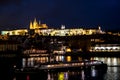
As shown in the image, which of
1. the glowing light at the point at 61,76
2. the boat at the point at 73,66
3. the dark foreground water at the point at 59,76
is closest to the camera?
the dark foreground water at the point at 59,76

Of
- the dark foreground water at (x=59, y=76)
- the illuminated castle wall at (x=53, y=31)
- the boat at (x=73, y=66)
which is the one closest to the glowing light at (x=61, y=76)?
the dark foreground water at (x=59, y=76)

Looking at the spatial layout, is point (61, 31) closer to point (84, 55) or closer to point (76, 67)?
point (84, 55)

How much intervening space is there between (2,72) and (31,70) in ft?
10.5

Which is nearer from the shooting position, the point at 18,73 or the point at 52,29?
the point at 18,73

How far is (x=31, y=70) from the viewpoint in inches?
1204

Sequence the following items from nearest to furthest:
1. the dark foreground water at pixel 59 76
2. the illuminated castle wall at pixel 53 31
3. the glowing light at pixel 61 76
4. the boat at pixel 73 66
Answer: the dark foreground water at pixel 59 76 → the glowing light at pixel 61 76 → the boat at pixel 73 66 → the illuminated castle wall at pixel 53 31

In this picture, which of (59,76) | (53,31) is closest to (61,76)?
(59,76)

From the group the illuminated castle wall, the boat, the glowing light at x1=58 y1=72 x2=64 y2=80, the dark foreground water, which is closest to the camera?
the dark foreground water

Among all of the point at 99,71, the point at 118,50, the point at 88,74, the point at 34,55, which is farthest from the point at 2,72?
the point at 118,50

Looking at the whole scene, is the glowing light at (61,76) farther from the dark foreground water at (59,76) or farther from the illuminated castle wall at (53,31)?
the illuminated castle wall at (53,31)

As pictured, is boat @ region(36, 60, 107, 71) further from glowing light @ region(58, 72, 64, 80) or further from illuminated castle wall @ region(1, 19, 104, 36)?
illuminated castle wall @ region(1, 19, 104, 36)

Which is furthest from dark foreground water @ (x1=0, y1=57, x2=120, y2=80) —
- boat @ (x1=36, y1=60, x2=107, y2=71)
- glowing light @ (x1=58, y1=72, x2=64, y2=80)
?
boat @ (x1=36, y1=60, x2=107, y2=71)

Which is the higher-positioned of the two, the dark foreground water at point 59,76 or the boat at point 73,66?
the boat at point 73,66

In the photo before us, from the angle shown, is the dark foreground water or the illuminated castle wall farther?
the illuminated castle wall
